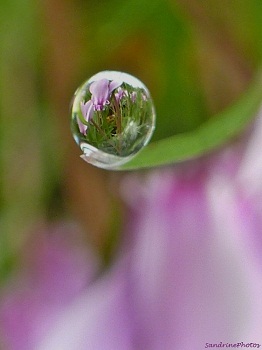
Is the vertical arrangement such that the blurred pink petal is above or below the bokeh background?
below

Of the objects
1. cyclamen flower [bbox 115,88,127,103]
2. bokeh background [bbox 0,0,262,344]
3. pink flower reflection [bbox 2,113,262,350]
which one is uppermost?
bokeh background [bbox 0,0,262,344]

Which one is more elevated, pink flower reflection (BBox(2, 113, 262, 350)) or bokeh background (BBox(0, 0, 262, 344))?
bokeh background (BBox(0, 0, 262, 344))
